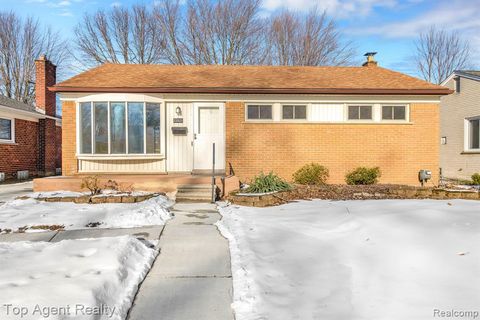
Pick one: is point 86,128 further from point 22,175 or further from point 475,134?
point 475,134

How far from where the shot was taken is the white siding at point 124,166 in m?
10.8

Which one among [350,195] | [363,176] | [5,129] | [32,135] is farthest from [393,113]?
[32,135]

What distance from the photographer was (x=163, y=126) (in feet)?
35.7

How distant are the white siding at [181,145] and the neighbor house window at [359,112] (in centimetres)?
552

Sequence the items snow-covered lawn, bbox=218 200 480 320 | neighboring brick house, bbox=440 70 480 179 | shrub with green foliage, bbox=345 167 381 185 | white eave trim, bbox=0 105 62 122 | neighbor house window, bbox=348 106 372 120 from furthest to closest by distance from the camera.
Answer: neighboring brick house, bbox=440 70 480 179 → white eave trim, bbox=0 105 62 122 → neighbor house window, bbox=348 106 372 120 → shrub with green foliage, bbox=345 167 381 185 → snow-covered lawn, bbox=218 200 480 320

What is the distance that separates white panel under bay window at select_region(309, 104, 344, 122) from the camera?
11.3 metres

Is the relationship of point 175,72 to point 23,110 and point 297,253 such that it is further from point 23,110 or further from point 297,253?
point 297,253

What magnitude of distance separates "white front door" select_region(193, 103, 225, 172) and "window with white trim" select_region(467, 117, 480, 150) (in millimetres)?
12005

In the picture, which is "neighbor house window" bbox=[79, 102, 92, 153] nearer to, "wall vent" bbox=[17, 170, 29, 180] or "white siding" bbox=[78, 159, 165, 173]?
"white siding" bbox=[78, 159, 165, 173]

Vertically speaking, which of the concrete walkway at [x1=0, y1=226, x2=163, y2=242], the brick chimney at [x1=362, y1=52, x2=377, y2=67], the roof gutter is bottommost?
the concrete walkway at [x1=0, y1=226, x2=163, y2=242]

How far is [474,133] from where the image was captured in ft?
49.8

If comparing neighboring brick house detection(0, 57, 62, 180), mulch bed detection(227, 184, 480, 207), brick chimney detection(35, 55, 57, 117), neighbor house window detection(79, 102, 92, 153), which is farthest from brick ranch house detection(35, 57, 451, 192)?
brick chimney detection(35, 55, 57, 117)

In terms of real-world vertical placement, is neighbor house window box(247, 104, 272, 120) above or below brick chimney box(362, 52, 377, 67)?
below

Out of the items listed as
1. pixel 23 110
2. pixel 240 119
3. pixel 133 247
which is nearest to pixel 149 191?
pixel 240 119
